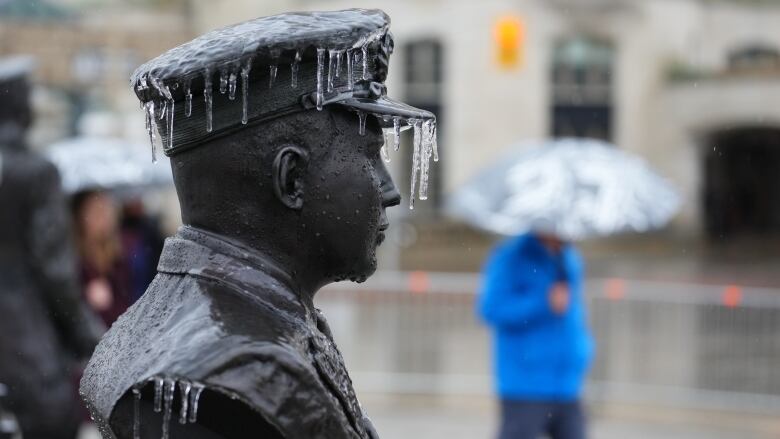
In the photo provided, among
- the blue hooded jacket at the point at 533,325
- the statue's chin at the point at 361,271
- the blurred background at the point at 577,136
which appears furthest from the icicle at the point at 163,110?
the blurred background at the point at 577,136

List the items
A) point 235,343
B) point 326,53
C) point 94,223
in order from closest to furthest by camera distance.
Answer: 1. point 235,343
2. point 326,53
3. point 94,223

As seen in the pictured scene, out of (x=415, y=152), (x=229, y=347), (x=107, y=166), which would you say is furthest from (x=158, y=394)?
(x=107, y=166)

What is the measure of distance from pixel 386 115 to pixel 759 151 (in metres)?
33.6

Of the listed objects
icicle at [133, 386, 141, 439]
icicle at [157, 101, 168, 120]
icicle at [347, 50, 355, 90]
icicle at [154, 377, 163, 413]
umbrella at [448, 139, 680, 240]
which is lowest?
umbrella at [448, 139, 680, 240]

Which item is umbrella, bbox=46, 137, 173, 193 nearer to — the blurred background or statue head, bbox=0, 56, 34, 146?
the blurred background

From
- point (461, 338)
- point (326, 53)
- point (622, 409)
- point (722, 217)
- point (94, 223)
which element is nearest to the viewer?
point (326, 53)

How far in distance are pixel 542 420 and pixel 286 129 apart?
4247mm

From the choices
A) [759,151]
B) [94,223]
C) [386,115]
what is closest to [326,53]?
[386,115]

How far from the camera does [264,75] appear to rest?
6.33ft

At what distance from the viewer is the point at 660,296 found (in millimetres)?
9625

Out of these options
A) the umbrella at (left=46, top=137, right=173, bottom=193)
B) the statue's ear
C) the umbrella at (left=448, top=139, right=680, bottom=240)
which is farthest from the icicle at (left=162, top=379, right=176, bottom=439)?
the umbrella at (left=46, top=137, right=173, bottom=193)

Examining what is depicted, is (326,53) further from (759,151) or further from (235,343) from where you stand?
(759,151)

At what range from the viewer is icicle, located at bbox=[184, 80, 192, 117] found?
194 centimetres

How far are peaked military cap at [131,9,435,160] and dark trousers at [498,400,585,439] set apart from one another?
4.12m
